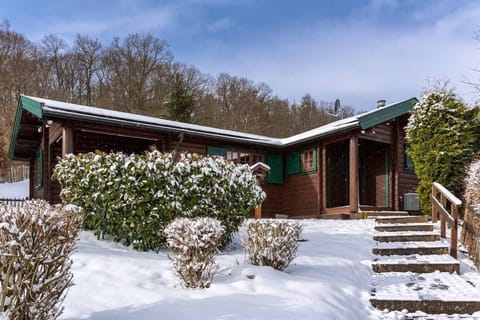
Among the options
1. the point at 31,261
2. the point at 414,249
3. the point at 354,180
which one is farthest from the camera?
the point at 354,180

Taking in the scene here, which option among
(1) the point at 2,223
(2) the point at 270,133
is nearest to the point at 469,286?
(1) the point at 2,223

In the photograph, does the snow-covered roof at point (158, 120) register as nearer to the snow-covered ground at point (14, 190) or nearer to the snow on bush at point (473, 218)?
the snow on bush at point (473, 218)

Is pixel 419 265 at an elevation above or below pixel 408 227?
below

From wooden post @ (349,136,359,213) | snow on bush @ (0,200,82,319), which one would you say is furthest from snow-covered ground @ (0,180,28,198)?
snow on bush @ (0,200,82,319)

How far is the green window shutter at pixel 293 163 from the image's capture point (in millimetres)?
13688

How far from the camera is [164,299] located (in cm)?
379

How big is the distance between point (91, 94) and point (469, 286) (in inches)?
1039

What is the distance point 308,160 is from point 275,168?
46.6 inches

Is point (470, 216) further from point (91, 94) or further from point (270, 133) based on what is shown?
point (91, 94)

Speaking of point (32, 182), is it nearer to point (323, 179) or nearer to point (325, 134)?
point (323, 179)

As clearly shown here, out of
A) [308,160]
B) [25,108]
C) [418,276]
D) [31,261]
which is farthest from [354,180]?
[31,261]

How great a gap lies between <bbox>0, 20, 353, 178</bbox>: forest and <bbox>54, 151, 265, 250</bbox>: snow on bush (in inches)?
716

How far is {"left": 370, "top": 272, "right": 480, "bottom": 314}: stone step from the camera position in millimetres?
4461

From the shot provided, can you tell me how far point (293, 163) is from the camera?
13.9m
